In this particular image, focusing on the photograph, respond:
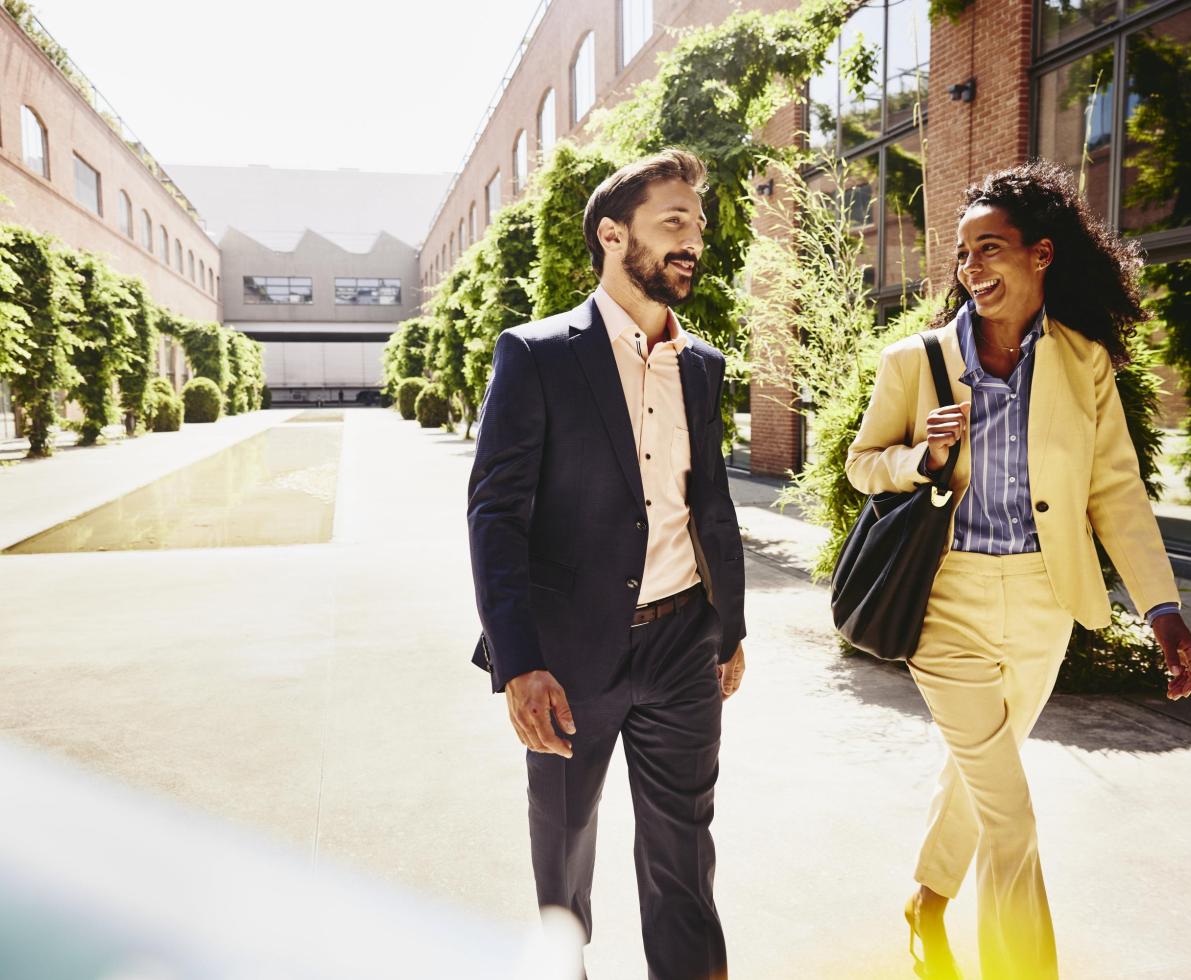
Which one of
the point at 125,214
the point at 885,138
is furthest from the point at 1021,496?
the point at 125,214

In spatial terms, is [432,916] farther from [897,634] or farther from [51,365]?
[51,365]

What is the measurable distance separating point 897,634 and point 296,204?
75.8 metres

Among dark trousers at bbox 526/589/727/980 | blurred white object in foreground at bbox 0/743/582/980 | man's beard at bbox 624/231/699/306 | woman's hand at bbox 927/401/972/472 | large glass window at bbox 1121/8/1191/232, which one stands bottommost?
blurred white object in foreground at bbox 0/743/582/980

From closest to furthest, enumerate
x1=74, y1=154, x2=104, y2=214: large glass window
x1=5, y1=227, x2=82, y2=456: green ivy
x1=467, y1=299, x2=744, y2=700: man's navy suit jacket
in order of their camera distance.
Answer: x1=467, y1=299, x2=744, y2=700: man's navy suit jacket < x1=5, y1=227, x2=82, y2=456: green ivy < x1=74, y1=154, x2=104, y2=214: large glass window

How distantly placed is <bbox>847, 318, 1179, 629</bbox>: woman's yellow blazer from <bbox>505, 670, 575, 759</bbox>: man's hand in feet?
3.38

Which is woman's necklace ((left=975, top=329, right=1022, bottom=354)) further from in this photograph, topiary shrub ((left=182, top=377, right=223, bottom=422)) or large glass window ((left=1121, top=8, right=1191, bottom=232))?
topiary shrub ((left=182, top=377, right=223, bottom=422))

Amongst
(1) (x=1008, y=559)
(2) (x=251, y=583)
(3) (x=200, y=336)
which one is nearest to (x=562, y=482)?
(1) (x=1008, y=559)

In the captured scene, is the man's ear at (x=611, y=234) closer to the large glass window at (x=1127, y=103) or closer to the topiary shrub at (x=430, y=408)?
the large glass window at (x=1127, y=103)

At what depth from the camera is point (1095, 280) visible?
2395 mm

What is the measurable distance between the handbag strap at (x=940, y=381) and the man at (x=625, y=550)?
0.51 meters

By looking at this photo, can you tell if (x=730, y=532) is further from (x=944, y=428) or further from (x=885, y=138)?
(x=885, y=138)

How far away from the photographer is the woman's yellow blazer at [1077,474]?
7.47 feet

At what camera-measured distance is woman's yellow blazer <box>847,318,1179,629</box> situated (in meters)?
2.28

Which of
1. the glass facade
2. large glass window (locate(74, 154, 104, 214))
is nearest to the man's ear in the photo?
the glass facade
